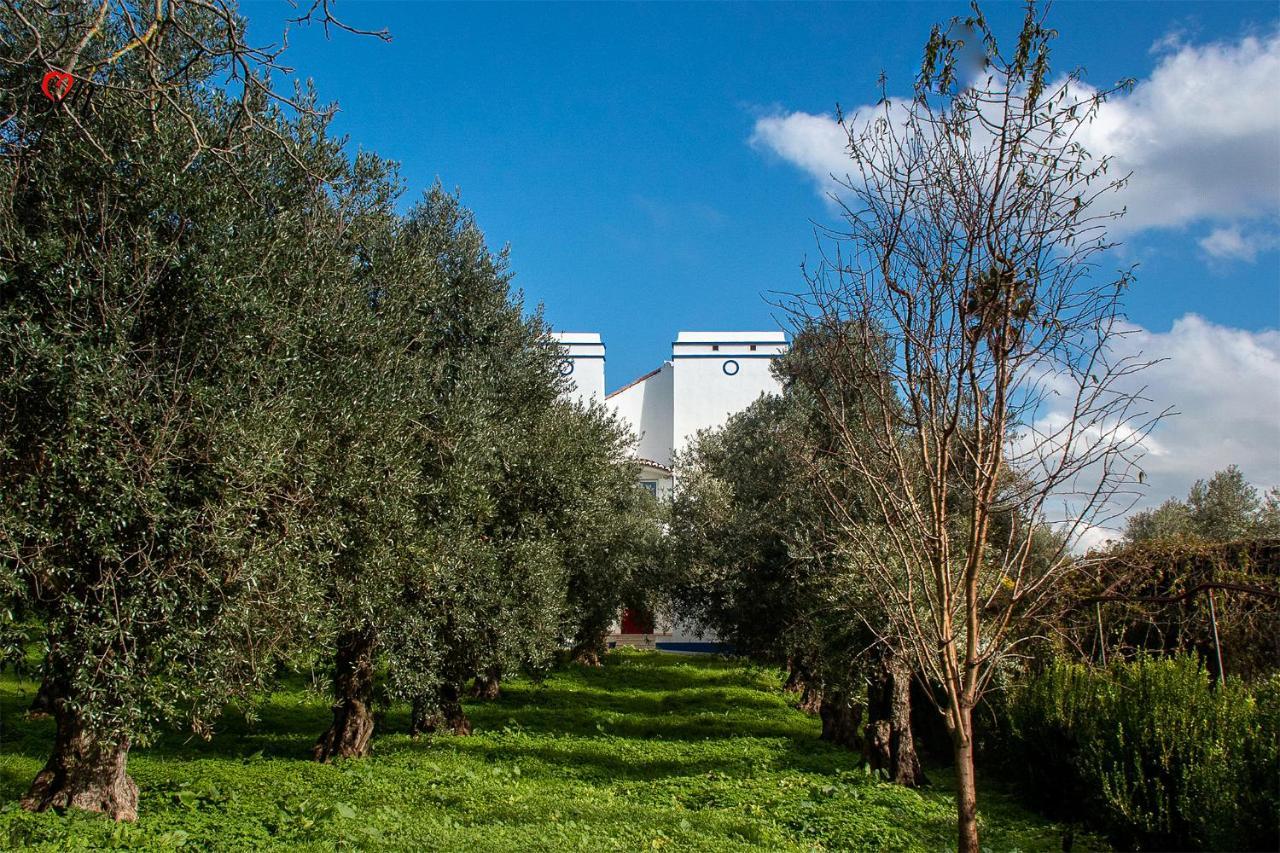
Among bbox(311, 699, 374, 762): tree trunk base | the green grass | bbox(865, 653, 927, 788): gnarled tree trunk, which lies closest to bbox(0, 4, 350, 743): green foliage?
the green grass

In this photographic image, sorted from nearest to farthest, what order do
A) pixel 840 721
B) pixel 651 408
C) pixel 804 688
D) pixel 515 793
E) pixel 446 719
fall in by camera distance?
1. pixel 515 793
2. pixel 446 719
3. pixel 840 721
4. pixel 804 688
5. pixel 651 408

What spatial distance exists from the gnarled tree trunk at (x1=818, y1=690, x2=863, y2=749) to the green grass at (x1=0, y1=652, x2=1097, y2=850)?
0.46 meters

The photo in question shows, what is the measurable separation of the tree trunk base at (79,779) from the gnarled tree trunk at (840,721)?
12.1 meters

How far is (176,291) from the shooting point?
873 cm

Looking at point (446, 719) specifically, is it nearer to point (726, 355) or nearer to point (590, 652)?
point (590, 652)

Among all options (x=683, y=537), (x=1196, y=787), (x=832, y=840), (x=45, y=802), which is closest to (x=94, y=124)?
(x=45, y=802)

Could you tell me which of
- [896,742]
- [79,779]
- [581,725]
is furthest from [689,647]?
[79,779]

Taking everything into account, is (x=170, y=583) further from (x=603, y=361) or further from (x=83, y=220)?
(x=603, y=361)

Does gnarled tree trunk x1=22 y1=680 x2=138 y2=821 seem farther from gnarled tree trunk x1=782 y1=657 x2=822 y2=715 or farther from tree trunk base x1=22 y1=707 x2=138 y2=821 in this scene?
gnarled tree trunk x1=782 y1=657 x2=822 y2=715

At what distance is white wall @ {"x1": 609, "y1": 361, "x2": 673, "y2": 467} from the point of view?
40406 mm

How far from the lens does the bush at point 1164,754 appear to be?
10.0 m

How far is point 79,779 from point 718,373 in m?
32.3

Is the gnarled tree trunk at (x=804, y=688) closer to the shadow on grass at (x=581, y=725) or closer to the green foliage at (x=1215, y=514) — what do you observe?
the shadow on grass at (x=581, y=725)

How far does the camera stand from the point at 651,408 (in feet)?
135
